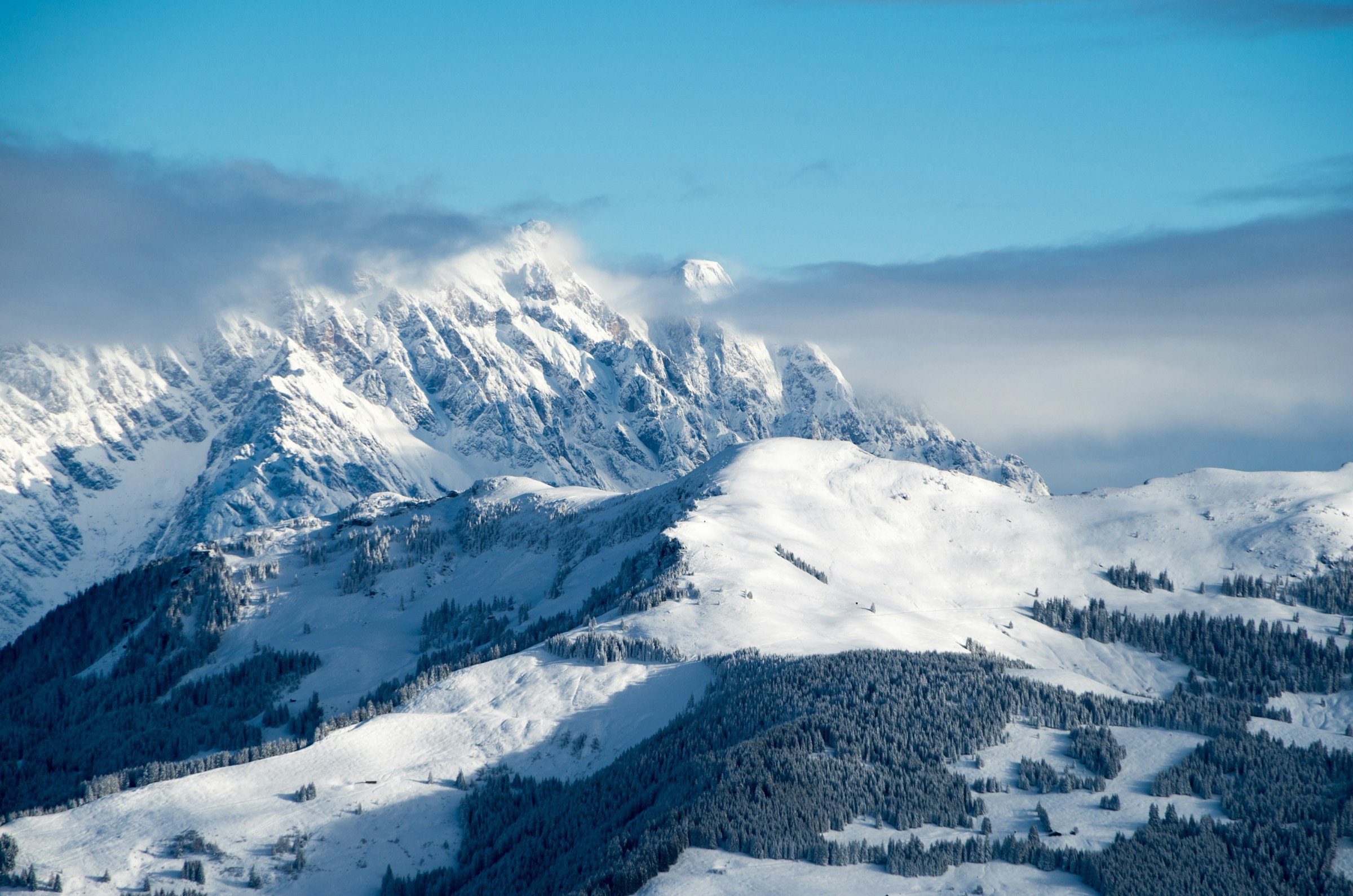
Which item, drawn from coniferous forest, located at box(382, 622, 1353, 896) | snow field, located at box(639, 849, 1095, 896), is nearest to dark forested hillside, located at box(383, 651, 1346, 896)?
coniferous forest, located at box(382, 622, 1353, 896)

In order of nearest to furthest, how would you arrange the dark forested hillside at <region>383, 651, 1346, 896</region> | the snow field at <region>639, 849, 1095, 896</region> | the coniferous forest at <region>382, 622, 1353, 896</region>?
the snow field at <region>639, 849, 1095, 896</region> → the coniferous forest at <region>382, 622, 1353, 896</region> → the dark forested hillside at <region>383, 651, 1346, 896</region>

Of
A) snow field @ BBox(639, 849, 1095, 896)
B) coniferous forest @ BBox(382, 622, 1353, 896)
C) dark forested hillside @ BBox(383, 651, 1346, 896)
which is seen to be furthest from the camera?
dark forested hillside @ BBox(383, 651, 1346, 896)

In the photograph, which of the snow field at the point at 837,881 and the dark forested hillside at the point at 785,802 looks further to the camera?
the dark forested hillside at the point at 785,802

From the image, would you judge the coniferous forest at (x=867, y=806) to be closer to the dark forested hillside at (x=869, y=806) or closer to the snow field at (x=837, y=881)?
the dark forested hillside at (x=869, y=806)

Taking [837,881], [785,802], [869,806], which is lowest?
[837,881]

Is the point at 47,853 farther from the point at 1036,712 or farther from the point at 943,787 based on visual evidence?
the point at 1036,712

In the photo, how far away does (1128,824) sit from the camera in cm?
15712

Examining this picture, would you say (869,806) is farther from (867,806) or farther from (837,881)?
(837,881)

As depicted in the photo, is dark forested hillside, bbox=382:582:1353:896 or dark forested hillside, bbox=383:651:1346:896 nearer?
dark forested hillside, bbox=382:582:1353:896

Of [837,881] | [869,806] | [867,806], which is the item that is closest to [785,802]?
[867,806]

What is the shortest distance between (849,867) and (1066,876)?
74.0 feet

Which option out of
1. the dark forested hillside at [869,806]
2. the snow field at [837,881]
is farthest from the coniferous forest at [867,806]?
the snow field at [837,881]

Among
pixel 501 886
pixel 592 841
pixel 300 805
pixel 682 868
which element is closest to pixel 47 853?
pixel 300 805

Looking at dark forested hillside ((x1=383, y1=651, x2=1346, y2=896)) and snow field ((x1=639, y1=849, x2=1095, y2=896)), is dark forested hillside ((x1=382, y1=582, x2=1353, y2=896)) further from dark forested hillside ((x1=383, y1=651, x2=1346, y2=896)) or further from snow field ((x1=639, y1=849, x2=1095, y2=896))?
snow field ((x1=639, y1=849, x2=1095, y2=896))
